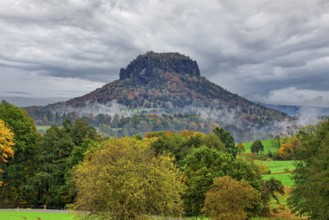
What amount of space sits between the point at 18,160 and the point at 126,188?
141 feet

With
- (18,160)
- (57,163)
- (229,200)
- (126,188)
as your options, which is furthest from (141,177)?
(18,160)

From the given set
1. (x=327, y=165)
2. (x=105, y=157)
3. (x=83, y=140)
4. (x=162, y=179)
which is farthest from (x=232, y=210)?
(x=83, y=140)

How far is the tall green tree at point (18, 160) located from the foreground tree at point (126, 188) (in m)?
35.0

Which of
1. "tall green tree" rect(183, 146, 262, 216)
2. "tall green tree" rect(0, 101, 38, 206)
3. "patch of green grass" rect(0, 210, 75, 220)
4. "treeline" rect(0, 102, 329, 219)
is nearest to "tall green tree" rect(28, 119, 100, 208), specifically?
"treeline" rect(0, 102, 329, 219)

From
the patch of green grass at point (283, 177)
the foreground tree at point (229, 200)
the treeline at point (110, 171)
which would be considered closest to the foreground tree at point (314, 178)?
the treeline at point (110, 171)

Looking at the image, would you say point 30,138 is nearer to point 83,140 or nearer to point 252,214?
point 83,140

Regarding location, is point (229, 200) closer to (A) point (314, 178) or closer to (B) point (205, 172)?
(B) point (205, 172)

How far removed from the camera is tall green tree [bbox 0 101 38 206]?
65812mm

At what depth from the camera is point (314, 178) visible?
137 feet

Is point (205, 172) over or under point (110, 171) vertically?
under

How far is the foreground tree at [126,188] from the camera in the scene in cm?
3272

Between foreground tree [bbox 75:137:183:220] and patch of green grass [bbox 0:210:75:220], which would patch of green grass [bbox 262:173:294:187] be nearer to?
patch of green grass [bbox 0:210:75:220]

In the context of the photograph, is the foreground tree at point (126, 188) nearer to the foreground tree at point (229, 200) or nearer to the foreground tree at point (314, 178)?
the foreground tree at point (229, 200)

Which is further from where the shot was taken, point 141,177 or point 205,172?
point 205,172
